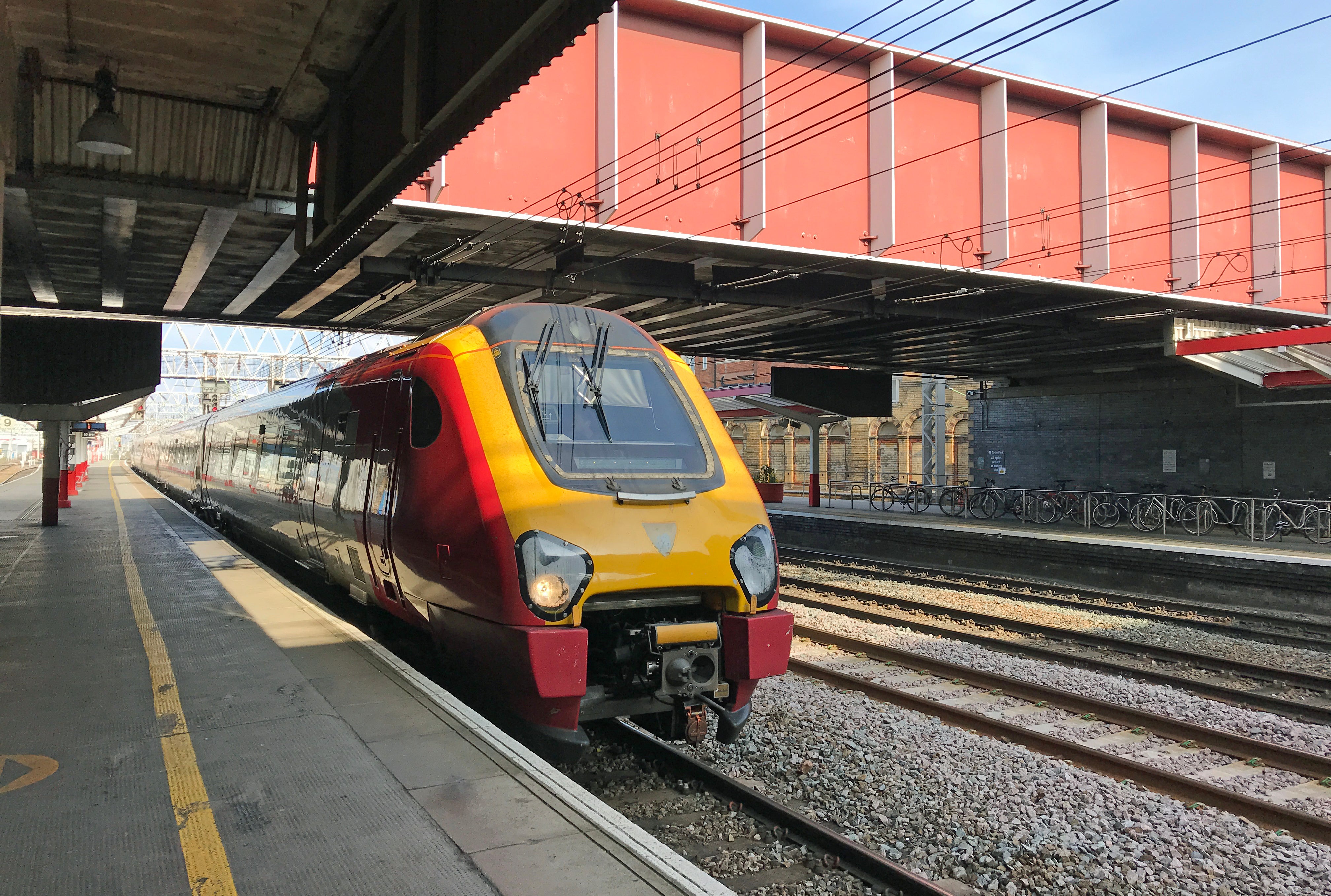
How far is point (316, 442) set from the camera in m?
8.59

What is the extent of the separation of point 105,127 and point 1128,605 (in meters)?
13.7

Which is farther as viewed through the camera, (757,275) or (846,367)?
(846,367)

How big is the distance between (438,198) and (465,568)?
22.1ft

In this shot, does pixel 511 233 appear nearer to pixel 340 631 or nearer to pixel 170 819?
pixel 340 631

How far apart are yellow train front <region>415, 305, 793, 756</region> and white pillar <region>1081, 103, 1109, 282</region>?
37.2 ft

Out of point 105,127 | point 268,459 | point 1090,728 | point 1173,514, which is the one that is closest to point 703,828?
point 1090,728

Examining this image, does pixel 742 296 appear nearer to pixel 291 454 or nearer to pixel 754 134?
pixel 754 134

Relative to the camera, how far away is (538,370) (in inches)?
228

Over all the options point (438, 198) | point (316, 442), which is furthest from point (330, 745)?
point (438, 198)

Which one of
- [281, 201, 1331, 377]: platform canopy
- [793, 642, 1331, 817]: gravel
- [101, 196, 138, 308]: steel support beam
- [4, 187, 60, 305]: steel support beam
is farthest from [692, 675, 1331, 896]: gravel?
[4, 187, 60, 305]: steel support beam

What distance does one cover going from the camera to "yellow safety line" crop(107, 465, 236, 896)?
10.5ft

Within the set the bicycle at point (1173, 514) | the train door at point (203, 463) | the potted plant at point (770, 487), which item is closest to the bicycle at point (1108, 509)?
the bicycle at point (1173, 514)

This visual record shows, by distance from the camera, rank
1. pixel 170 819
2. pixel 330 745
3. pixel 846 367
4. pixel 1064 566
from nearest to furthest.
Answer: pixel 170 819 < pixel 330 745 < pixel 1064 566 < pixel 846 367

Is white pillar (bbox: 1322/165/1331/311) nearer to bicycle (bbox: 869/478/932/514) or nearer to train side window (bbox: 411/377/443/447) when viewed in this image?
bicycle (bbox: 869/478/932/514)
